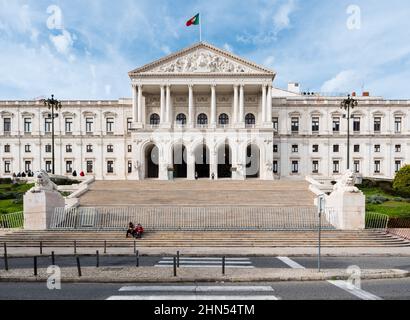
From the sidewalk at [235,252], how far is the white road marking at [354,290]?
19.2ft

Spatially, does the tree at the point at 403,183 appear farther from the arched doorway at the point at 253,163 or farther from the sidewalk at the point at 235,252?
the sidewalk at the point at 235,252

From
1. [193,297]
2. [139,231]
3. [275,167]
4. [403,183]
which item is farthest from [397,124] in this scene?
[193,297]

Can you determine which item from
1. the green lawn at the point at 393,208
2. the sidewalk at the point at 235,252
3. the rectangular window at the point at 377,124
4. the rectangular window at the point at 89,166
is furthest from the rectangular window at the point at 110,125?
the rectangular window at the point at 377,124

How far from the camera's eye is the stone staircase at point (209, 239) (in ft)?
69.0

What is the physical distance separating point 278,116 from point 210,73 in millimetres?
15614

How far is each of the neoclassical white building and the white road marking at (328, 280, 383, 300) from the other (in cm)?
4310

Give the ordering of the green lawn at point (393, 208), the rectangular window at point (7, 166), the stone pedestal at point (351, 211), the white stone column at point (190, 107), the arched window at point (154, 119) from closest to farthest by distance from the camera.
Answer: the stone pedestal at point (351, 211) < the green lawn at point (393, 208) < the white stone column at point (190, 107) < the arched window at point (154, 119) < the rectangular window at point (7, 166)

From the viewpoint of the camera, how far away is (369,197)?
36.2m

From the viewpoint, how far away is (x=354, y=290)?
468 inches

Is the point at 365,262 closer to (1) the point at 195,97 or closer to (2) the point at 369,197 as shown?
(2) the point at 369,197

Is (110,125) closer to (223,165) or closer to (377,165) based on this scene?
(223,165)

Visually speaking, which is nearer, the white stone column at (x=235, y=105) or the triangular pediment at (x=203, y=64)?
the triangular pediment at (x=203, y=64)

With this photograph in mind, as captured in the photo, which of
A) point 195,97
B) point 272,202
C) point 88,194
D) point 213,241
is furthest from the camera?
point 195,97

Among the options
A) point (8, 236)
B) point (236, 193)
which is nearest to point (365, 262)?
point (236, 193)
